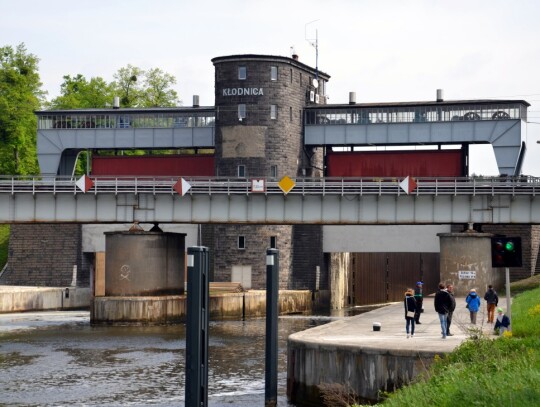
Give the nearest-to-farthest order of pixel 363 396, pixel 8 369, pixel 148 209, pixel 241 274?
pixel 363 396 → pixel 8 369 → pixel 148 209 → pixel 241 274

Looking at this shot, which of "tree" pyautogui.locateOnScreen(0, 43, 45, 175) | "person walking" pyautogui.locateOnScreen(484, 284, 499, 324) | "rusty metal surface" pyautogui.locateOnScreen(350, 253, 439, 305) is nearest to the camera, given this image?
"person walking" pyautogui.locateOnScreen(484, 284, 499, 324)

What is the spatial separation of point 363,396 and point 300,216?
3949 centimetres

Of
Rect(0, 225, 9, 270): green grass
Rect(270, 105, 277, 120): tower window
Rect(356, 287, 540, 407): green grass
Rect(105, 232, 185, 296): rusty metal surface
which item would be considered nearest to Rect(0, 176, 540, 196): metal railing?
Rect(105, 232, 185, 296): rusty metal surface

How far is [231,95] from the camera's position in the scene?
88.2 metres

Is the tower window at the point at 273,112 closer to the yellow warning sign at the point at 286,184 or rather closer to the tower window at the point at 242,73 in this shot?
the tower window at the point at 242,73

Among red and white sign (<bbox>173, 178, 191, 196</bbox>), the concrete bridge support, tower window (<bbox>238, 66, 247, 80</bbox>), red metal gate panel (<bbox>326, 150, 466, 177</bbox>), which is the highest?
tower window (<bbox>238, 66, 247, 80</bbox>)

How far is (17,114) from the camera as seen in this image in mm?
109062

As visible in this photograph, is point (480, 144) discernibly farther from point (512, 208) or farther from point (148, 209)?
point (148, 209)

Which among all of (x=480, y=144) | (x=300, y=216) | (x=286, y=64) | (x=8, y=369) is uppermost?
(x=286, y=64)

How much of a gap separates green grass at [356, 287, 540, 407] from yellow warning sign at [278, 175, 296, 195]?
134 feet

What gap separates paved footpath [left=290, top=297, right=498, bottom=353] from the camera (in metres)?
31.1

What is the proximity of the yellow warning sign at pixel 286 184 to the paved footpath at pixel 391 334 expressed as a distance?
19225 millimetres

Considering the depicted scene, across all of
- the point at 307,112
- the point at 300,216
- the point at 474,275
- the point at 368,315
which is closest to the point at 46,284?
the point at 307,112

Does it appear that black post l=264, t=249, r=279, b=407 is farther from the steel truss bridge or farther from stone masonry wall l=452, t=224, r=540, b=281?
stone masonry wall l=452, t=224, r=540, b=281
